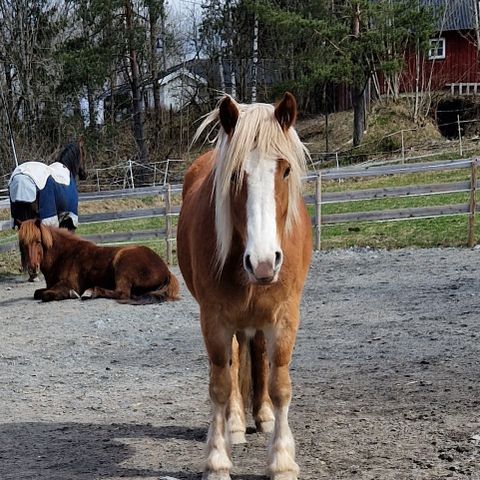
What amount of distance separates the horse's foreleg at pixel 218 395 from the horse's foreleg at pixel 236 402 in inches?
14.6

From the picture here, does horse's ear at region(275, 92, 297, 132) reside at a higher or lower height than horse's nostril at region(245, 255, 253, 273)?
higher

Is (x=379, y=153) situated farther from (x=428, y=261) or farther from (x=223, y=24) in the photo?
(x=428, y=261)

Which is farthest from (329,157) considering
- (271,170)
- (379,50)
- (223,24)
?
(271,170)

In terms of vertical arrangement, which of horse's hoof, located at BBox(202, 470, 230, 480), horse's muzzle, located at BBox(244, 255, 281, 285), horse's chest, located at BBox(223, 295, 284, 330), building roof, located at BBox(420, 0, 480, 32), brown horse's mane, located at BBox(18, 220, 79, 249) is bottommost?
horse's hoof, located at BBox(202, 470, 230, 480)

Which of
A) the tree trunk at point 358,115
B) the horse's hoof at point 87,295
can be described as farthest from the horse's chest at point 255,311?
the tree trunk at point 358,115

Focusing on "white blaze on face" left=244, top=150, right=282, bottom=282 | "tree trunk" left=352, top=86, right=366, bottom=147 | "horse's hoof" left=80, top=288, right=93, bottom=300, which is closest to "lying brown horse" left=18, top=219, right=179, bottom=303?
"horse's hoof" left=80, top=288, right=93, bottom=300

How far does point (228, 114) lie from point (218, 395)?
1374 mm

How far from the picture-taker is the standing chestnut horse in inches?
124

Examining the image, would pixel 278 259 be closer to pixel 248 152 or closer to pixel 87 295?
pixel 248 152

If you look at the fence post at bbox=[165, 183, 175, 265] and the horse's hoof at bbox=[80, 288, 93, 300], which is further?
the fence post at bbox=[165, 183, 175, 265]

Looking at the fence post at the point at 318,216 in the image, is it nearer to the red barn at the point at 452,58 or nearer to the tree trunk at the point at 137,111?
the tree trunk at the point at 137,111

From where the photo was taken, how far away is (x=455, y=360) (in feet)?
17.2

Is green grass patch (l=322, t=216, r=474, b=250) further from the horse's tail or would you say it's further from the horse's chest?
the horse's chest

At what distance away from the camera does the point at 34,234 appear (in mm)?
8914
